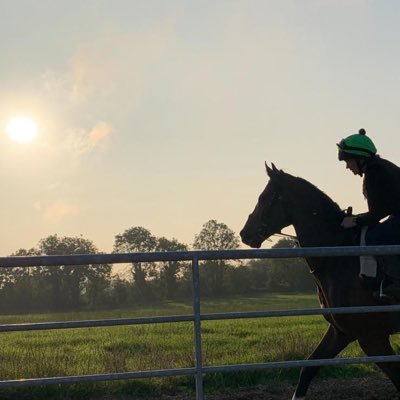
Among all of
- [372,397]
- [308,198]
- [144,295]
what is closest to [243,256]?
[308,198]

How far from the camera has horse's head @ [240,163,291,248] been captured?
18.4 feet

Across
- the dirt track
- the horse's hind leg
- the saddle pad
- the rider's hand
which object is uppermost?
the rider's hand

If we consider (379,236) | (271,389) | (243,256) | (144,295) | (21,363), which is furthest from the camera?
(144,295)

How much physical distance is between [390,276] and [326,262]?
0.70 metres

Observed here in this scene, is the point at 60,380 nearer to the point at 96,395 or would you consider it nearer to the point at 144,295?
the point at 96,395

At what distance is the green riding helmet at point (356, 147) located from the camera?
492 cm

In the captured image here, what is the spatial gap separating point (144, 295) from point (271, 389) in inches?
107

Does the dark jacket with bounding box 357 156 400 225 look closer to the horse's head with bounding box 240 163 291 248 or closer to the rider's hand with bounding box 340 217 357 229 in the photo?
the rider's hand with bounding box 340 217 357 229

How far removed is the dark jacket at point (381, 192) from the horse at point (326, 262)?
489mm

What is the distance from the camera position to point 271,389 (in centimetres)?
655

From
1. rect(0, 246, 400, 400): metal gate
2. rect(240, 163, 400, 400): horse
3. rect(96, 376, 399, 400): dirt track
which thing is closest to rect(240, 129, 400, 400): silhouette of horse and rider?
rect(240, 163, 400, 400): horse

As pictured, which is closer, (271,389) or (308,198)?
(308,198)

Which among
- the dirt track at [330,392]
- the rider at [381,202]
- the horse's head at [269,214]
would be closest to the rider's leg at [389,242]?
the rider at [381,202]

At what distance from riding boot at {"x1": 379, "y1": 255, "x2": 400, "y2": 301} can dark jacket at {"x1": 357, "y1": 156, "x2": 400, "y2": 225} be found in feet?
1.08
